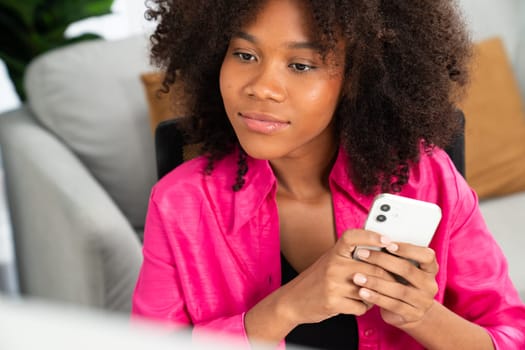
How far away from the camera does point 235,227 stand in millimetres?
981

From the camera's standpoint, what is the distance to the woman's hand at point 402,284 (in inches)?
31.5

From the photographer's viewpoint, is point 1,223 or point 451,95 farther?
point 1,223

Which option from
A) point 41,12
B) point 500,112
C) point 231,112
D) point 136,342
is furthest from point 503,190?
point 136,342

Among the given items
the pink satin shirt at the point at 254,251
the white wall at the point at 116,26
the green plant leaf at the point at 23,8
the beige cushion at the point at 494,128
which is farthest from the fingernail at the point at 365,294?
the white wall at the point at 116,26

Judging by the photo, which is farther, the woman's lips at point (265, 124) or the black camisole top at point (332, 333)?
the black camisole top at point (332, 333)

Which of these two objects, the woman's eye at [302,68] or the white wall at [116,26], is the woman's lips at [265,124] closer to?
the woman's eye at [302,68]

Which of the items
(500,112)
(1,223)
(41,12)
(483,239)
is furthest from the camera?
(1,223)

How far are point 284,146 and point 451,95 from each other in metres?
0.30

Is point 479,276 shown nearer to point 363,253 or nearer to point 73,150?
point 363,253

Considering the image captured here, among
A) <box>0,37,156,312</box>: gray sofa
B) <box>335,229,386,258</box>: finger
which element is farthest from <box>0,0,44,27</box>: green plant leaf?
<box>335,229,386,258</box>: finger

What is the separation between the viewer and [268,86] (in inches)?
33.2

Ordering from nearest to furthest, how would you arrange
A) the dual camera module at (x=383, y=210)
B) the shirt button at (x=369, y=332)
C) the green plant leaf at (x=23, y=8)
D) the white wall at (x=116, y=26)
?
the dual camera module at (x=383, y=210) < the shirt button at (x=369, y=332) < the green plant leaf at (x=23, y=8) < the white wall at (x=116, y=26)

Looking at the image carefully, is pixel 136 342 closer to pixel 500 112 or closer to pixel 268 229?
pixel 268 229

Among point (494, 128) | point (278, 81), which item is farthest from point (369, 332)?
point (494, 128)
